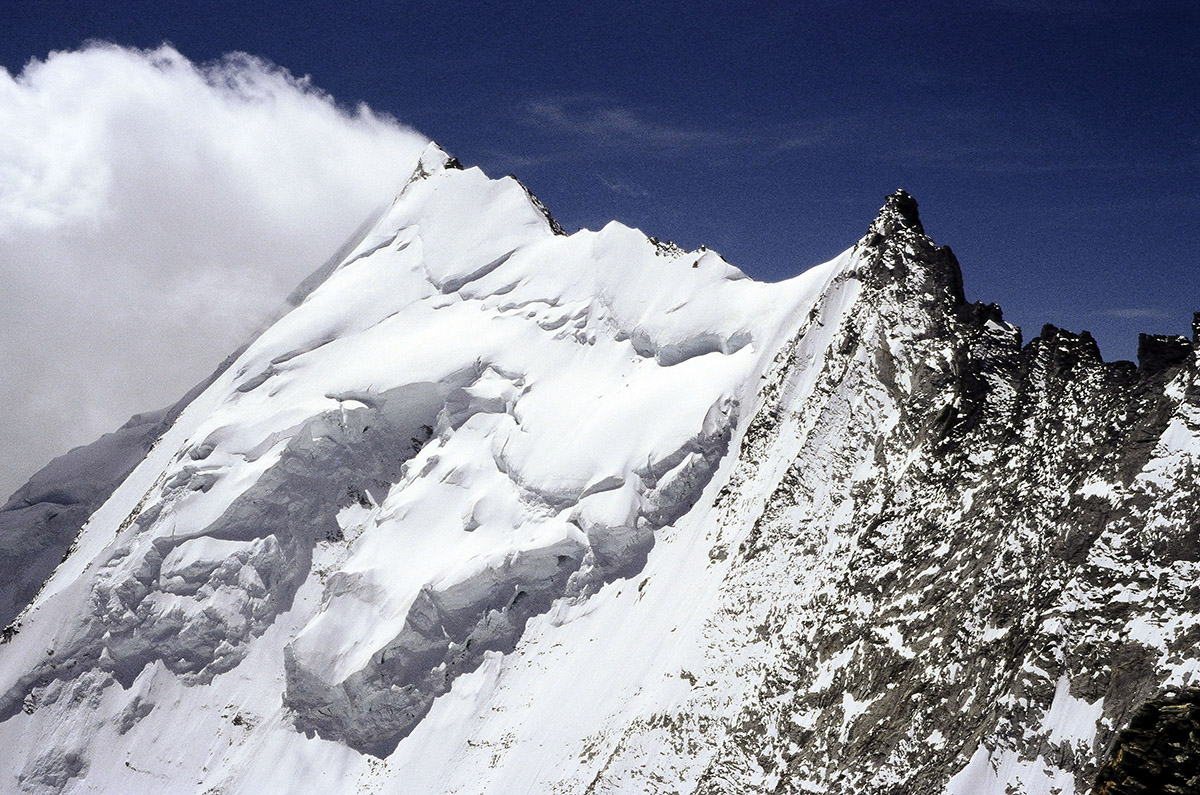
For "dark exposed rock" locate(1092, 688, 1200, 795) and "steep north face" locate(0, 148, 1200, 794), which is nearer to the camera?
"dark exposed rock" locate(1092, 688, 1200, 795)

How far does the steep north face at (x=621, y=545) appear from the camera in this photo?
159ft

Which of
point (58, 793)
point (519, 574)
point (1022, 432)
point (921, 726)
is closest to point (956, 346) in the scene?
point (1022, 432)

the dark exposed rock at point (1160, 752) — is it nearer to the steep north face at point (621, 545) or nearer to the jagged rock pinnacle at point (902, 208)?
the steep north face at point (621, 545)

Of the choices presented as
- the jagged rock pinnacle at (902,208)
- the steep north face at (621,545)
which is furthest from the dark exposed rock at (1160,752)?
the jagged rock pinnacle at (902,208)

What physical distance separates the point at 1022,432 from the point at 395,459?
63321mm

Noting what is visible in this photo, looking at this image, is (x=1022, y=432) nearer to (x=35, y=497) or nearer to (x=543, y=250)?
(x=543, y=250)

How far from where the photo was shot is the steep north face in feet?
159

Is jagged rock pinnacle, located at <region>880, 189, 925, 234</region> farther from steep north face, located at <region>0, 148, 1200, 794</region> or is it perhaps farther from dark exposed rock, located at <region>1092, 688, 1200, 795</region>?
dark exposed rock, located at <region>1092, 688, 1200, 795</region>

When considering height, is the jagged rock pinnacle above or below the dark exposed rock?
above

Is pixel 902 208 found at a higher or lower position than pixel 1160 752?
higher

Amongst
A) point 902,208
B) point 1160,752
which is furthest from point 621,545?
point 1160,752

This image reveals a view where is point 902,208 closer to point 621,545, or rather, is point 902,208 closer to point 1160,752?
point 621,545

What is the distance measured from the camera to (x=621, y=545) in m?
80.4

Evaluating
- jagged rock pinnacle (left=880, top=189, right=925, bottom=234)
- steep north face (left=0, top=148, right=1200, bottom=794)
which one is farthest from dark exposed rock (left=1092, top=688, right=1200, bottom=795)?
jagged rock pinnacle (left=880, top=189, right=925, bottom=234)
